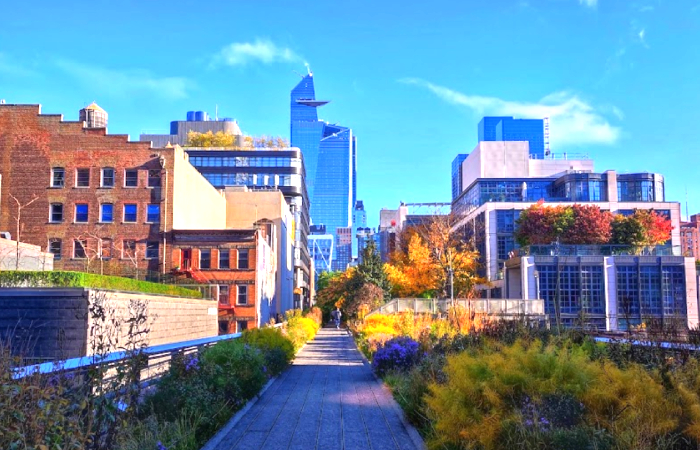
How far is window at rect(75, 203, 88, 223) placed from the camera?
49.6m

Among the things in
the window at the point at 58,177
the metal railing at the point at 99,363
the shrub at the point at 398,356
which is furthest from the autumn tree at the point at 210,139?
the metal railing at the point at 99,363

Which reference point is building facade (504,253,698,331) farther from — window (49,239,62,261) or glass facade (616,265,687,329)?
window (49,239,62,261)

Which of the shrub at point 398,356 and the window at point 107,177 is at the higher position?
the window at point 107,177

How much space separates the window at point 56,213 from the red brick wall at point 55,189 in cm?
26

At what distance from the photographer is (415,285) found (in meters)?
63.1

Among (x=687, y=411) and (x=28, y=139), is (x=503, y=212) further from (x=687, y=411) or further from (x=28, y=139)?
(x=687, y=411)

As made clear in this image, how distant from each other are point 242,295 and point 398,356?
3623cm

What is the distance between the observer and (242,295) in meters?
51.7

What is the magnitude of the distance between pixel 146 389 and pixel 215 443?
168cm

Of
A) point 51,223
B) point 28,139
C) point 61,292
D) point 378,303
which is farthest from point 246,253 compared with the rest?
point 61,292

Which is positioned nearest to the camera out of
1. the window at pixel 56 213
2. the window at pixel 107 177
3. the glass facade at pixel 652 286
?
the window at pixel 56 213

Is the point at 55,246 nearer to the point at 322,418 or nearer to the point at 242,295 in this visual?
the point at 242,295

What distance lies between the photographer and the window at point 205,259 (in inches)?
1989

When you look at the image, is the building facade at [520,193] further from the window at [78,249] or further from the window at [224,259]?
the window at [78,249]
